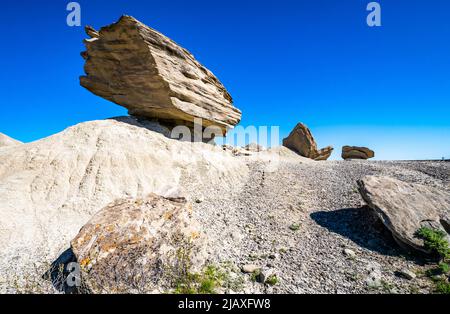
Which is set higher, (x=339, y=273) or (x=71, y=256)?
(x=71, y=256)

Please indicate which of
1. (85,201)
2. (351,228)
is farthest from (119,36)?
(351,228)

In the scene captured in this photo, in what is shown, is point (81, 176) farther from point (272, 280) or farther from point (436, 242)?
point (436, 242)

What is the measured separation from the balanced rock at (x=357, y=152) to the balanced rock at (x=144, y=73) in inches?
1475

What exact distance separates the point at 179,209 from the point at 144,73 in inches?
499

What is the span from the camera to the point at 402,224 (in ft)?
31.2

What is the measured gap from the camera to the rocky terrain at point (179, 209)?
7.36m

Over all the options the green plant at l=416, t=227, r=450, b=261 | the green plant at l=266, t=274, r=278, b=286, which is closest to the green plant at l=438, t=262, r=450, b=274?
the green plant at l=416, t=227, r=450, b=261

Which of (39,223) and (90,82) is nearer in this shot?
(39,223)

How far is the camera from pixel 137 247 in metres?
7.50

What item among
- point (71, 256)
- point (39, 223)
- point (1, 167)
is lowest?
point (71, 256)
